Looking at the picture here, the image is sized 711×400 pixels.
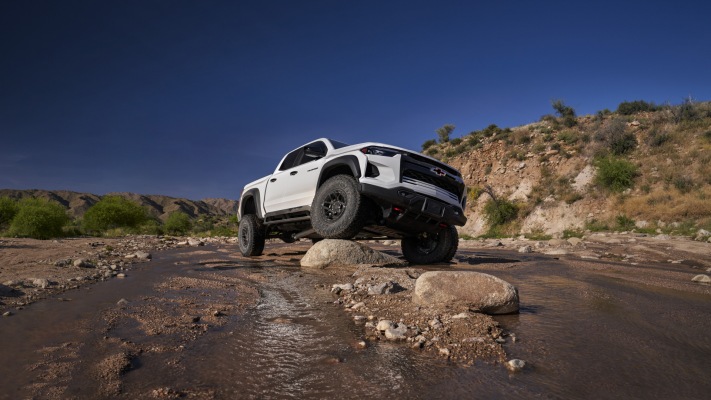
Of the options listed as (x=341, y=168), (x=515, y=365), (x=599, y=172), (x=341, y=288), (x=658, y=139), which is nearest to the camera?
(x=515, y=365)

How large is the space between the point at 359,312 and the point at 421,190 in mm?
3014

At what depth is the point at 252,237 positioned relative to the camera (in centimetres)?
864

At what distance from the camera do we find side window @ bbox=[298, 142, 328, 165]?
22.1 feet

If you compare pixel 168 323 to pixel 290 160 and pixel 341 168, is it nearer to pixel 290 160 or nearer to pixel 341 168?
pixel 341 168

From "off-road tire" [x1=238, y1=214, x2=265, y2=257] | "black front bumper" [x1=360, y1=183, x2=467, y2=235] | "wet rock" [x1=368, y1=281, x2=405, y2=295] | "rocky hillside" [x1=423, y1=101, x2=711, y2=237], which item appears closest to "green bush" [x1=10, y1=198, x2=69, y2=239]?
"off-road tire" [x1=238, y1=214, x2=265, y2=257]

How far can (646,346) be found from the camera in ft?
7.67

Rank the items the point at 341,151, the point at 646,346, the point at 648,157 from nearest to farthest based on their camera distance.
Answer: the point at 646,346 → the point at 341,151 → the point at 648,157

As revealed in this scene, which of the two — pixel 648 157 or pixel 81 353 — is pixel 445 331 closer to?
pixel 81 353

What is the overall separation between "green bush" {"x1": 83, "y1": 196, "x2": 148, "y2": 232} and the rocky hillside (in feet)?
91.0

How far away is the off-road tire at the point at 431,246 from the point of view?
6840mm

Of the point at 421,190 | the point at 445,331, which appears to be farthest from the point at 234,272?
the point at 445,331

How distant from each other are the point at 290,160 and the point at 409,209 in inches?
138

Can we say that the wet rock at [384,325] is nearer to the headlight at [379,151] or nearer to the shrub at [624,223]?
the headlight at [379,151]

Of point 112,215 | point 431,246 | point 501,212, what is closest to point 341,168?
point 431,246
